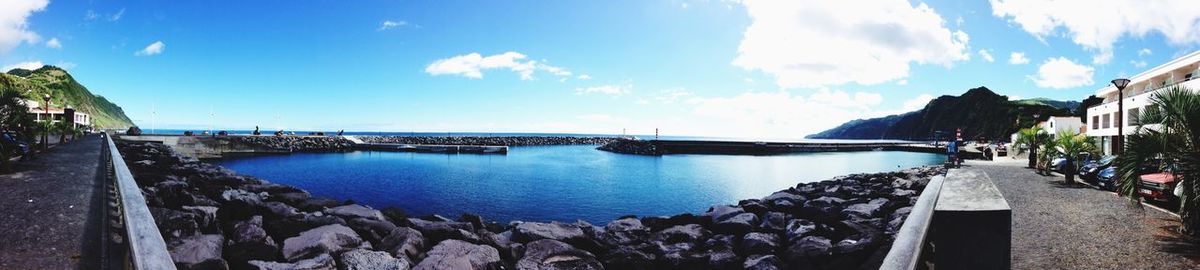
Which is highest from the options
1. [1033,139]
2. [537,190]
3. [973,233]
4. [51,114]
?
[51,114]

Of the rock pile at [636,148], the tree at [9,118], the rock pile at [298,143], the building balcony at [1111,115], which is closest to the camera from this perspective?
the tree at [9,118]

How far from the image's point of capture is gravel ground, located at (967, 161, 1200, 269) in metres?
6.02

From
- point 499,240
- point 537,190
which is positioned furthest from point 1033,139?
point 499,240

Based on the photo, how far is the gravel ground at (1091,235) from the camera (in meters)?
6.02

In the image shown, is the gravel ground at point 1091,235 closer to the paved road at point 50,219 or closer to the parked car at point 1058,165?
the parked car at point 1058,165

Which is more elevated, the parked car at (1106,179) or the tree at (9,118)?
the tree at (9,118)

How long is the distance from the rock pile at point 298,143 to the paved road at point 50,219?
47.1 m

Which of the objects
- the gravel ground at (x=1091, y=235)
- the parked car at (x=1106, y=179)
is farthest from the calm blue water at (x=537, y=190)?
the parked car at (x=1106, y=179)

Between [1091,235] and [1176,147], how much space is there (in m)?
1.52

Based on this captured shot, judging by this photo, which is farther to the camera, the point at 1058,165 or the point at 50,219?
the point at 1058,165

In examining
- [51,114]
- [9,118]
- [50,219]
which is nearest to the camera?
[50,219]

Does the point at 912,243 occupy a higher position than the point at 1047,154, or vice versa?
the point at 1047,154

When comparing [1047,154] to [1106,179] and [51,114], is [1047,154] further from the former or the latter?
[51,114]

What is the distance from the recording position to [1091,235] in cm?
753
